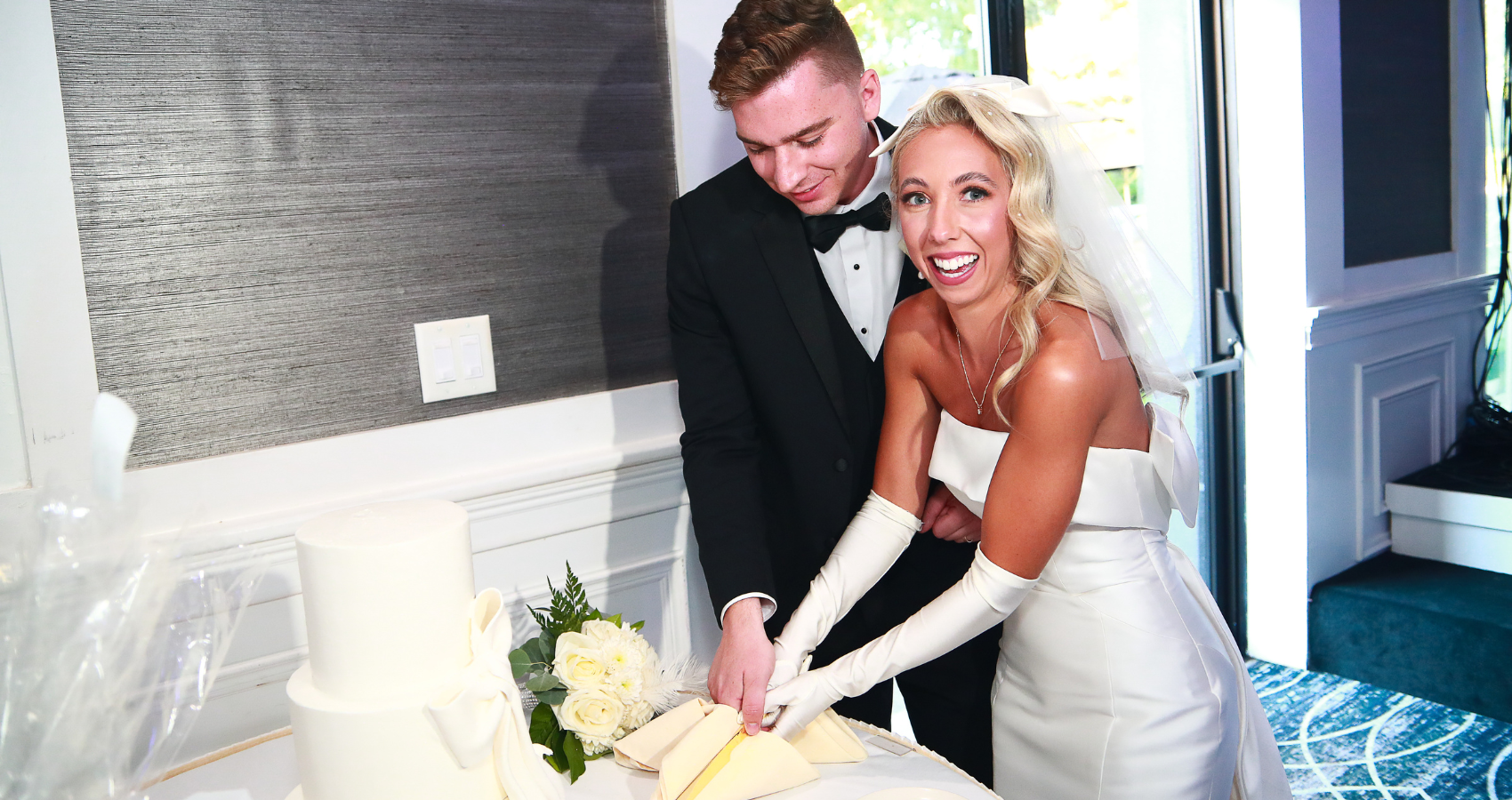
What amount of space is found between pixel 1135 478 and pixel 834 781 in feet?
2.45

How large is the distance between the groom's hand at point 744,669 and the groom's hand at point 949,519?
1.26ft

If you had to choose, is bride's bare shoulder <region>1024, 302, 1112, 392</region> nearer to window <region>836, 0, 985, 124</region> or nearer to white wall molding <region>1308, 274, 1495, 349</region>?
window <region>836, 0, 985, 124</region>

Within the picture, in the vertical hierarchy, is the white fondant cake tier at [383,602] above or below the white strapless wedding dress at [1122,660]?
above

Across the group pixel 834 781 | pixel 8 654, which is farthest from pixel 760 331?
pixel 8 654

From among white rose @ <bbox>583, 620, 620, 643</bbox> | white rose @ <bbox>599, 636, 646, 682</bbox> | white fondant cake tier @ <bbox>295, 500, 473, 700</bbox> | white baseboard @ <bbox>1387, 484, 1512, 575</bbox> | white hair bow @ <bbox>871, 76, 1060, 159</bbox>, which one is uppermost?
white hair bow @ <bbox>871, 76, 1060, 159</bbox>

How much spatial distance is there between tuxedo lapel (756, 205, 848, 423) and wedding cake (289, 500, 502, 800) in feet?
3.19

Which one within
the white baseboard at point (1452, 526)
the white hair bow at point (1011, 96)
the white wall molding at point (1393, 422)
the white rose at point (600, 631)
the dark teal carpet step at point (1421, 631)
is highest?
the white hair bow at point (1011, 96)

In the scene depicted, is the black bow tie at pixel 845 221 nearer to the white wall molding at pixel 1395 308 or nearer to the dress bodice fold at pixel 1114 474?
the dress bodice fold at pixel 1114 474

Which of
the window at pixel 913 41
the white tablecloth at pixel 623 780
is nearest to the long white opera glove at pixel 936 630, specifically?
the white tablecloth at pixel 623 780

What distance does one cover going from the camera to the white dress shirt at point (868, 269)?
185 cm

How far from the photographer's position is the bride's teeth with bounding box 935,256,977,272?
61.2 inches

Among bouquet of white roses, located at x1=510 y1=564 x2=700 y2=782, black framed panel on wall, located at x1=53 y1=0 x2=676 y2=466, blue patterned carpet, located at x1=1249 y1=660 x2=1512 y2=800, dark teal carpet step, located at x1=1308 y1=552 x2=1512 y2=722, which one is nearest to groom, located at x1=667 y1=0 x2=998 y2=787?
black framed panel on wall, located at x1=53 y1=0 x2=676 y2=466

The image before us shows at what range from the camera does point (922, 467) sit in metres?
1.78

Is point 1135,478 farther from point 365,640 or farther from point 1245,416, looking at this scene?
point 1245,416
